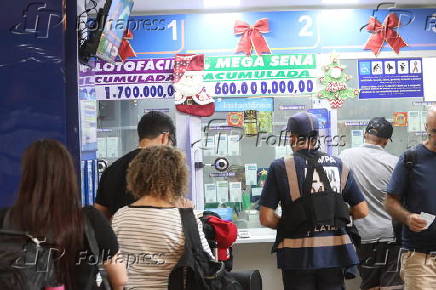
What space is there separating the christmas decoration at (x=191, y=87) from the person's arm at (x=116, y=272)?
3.01 metres

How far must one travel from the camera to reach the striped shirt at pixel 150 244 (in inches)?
99.1

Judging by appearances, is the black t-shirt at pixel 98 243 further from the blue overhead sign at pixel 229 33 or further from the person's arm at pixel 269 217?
the blue overhead sign at pixel 229 33

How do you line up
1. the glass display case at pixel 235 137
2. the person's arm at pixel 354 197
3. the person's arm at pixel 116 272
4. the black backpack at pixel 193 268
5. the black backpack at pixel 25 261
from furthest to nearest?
1. the glass display case at pixel 235 137
2. the person's arm at pixel 354 197
3. the black backpack at pixel 193 268
4. the person's arm at pixel 116 272
5. the black backpack at pixel 25 261

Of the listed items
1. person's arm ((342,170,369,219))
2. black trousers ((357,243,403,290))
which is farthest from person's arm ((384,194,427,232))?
black trousers ((357,243,403,290))

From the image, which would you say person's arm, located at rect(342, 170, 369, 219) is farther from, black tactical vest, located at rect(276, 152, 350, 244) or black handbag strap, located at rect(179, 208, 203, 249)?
black handbag strap, located at rect(179, 208, 203, 249)

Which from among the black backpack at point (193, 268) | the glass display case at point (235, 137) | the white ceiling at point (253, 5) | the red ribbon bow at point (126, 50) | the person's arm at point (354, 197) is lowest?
the black backpack at point (193, 268)

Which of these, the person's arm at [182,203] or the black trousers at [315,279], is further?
the black trousers at [315,279]

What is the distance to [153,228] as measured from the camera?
2.52 m

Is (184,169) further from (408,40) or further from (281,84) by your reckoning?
(408,40)

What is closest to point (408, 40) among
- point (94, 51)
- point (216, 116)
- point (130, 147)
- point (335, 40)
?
point (335, 40)

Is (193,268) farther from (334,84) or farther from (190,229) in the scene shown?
(334,84)

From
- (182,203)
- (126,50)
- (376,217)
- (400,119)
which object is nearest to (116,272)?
(182,203)
